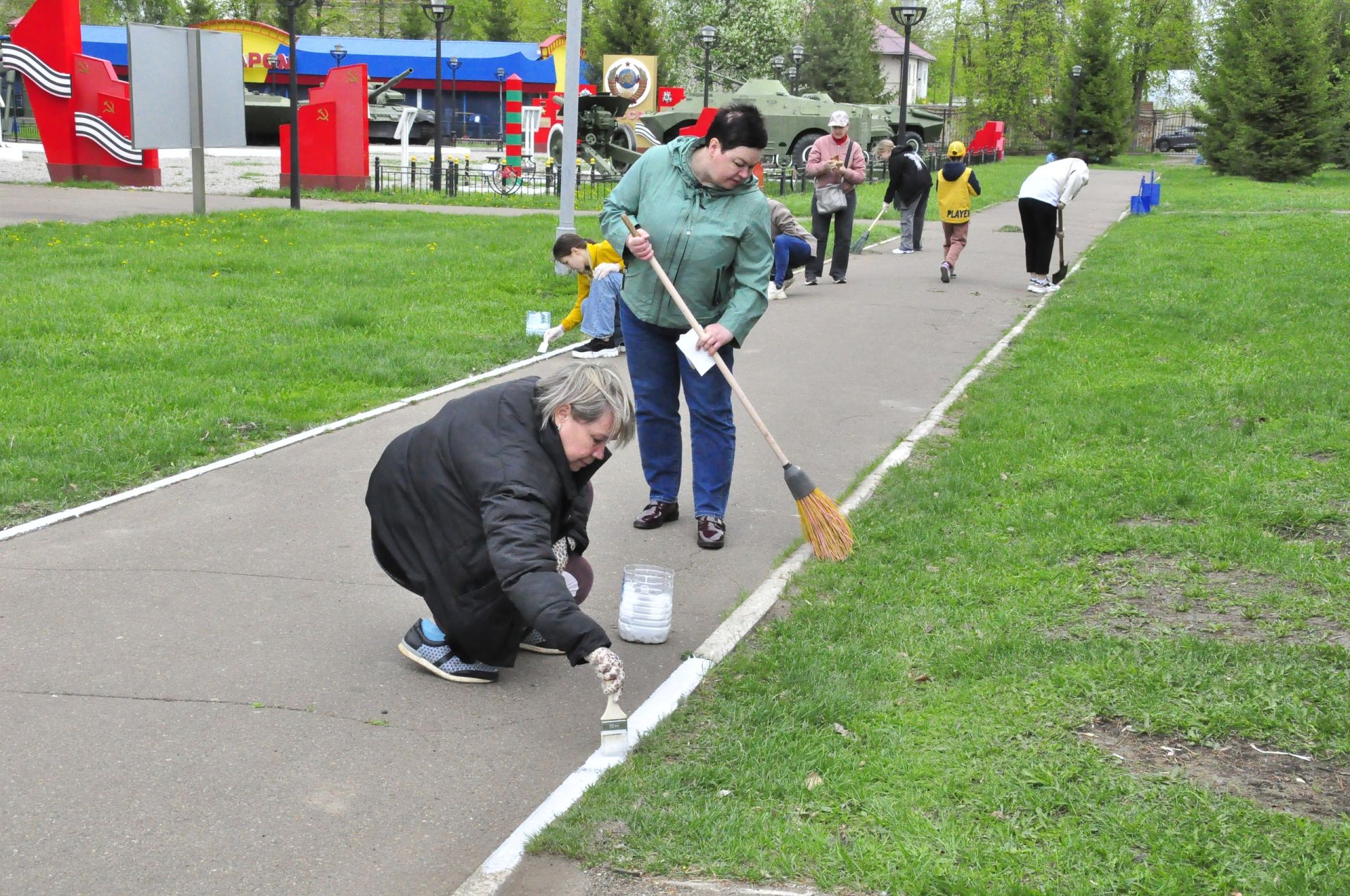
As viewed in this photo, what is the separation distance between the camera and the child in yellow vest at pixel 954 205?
1514cm

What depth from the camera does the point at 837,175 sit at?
1427 cm

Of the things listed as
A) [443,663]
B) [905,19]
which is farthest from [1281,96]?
[443,663]

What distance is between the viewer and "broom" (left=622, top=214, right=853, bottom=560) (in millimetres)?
5555

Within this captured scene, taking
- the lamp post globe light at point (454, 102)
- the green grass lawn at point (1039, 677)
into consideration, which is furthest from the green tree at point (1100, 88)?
the green grass lawn at point (1039, 677)

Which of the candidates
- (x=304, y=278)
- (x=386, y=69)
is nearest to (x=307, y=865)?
(x=304, y=278)

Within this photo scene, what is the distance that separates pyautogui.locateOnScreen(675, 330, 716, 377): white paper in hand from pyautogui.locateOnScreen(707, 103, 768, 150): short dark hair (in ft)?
2.67

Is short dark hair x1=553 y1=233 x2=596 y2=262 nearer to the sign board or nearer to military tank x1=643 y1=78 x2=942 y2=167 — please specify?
the sign board

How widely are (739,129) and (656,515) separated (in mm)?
1906

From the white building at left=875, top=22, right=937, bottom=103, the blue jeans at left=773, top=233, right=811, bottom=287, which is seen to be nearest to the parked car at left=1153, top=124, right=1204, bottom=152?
the white building at left=875, top=22, right=937, bottom=103

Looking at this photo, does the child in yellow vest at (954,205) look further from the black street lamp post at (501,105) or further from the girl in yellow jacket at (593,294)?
the black street lamp post at (501,105)

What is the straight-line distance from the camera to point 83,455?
270 inches

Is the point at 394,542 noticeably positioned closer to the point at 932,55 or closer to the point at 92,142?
the point at 92,142

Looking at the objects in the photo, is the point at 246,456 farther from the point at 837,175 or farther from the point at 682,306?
Answer: the point at 837,175

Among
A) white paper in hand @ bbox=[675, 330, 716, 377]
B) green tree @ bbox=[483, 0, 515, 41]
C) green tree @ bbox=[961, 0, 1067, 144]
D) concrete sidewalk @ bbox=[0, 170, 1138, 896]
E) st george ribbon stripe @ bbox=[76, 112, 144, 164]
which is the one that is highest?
green tree @ bbox=[483, 0, 515, 41]
